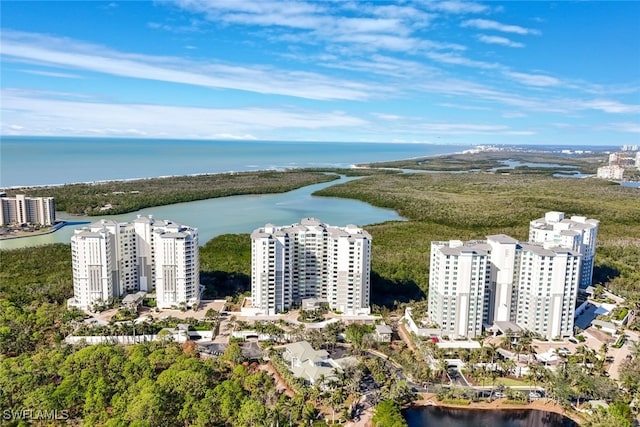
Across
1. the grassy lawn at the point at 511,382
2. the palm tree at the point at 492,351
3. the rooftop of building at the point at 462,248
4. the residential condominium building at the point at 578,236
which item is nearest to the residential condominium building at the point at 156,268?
the rooftop of building at the point at 462,248

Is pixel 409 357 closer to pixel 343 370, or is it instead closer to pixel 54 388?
pixel 343 370

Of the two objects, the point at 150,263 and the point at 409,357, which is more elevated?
the point at 150,263

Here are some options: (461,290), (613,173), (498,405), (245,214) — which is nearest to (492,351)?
(498,405)

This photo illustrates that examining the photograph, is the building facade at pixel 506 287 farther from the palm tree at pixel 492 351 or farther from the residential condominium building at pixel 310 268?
the residential condominium building at pixel 310 268

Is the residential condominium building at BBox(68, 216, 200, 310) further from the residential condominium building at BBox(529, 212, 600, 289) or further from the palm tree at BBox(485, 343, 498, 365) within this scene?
the residential condominium building at BBox(529, 212, 600, 289)

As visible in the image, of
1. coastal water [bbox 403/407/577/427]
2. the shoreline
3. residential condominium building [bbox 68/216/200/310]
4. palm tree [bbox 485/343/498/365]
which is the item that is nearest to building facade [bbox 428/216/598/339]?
palm tree [bbox 485/343/498/365]

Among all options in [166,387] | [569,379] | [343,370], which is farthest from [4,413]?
[569,379]

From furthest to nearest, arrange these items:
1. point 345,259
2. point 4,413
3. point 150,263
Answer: point 150,263, point 345,259, point 4,413
